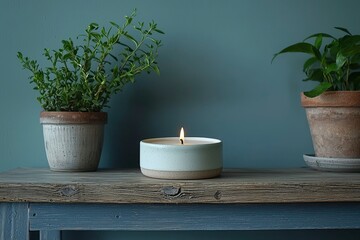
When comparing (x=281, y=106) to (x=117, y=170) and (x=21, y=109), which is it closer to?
(x=117, y=170)

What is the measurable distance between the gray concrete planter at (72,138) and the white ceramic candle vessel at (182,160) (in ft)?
0.46

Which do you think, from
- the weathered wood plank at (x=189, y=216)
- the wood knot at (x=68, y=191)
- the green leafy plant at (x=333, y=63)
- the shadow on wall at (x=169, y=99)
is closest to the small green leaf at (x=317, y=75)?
the green leafy plant at (x=333, y=63)

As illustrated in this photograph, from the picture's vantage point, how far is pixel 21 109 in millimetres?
1077

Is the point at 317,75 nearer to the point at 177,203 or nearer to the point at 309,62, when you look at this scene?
the point at 309,62

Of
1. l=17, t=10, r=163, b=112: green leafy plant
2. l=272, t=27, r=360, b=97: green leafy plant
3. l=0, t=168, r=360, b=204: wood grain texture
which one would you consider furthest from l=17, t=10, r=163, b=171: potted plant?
l=272, t=27, r=360, b=97: green leafy plant

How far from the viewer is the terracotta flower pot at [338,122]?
0.92 metres

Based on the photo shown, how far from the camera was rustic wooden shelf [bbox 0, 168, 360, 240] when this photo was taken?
2.62ft

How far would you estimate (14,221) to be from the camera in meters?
0.83

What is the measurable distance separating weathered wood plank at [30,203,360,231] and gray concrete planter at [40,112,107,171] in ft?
0.43

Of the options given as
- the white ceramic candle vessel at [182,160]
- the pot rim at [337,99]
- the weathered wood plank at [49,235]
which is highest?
the pot rim at [337,99]

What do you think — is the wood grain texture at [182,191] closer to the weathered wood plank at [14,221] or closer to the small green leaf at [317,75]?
the weathered wood plank at [14,221]

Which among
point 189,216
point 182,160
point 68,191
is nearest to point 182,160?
point 182,160

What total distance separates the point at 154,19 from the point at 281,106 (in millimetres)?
366

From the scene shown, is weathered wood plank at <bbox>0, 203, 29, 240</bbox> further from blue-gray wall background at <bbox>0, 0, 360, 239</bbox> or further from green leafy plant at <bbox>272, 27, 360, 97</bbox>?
green leafy plant at <bbox>272, 27, 360, 97</bbox>
